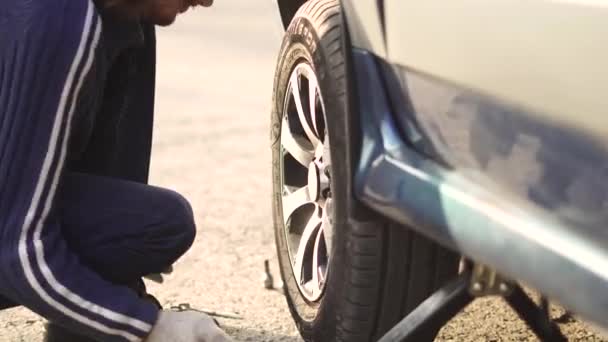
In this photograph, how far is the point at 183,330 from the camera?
7.13ft

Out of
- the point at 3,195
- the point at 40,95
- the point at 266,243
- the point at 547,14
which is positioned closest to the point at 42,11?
the point at 40,95

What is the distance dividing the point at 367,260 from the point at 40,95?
73 centimetres

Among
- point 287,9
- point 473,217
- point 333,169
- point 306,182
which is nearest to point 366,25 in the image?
point 333,169

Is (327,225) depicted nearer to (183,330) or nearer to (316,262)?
(316,262)

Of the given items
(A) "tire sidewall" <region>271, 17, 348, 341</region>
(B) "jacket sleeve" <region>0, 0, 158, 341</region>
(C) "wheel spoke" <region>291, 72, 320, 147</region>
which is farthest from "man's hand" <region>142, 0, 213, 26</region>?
(C) "wheel spoke" <region>291, 72, 320, 147</region>

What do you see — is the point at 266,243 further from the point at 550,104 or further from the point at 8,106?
the point at 550,104

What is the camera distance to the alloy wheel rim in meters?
2.70

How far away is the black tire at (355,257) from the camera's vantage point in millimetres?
2391

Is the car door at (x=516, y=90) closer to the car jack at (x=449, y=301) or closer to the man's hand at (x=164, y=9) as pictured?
the car jack at (x=449, y=301)

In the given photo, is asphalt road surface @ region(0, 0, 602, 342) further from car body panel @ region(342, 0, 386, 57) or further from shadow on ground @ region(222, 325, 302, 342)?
car body panel @ region(342, 0, 386, 57)

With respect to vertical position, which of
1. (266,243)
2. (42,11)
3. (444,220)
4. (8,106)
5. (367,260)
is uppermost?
(42,11)

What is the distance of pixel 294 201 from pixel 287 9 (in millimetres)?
549

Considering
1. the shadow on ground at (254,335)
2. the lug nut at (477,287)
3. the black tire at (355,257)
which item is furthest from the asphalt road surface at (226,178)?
the lug nut at (477,287)

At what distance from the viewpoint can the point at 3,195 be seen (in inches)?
83.1
